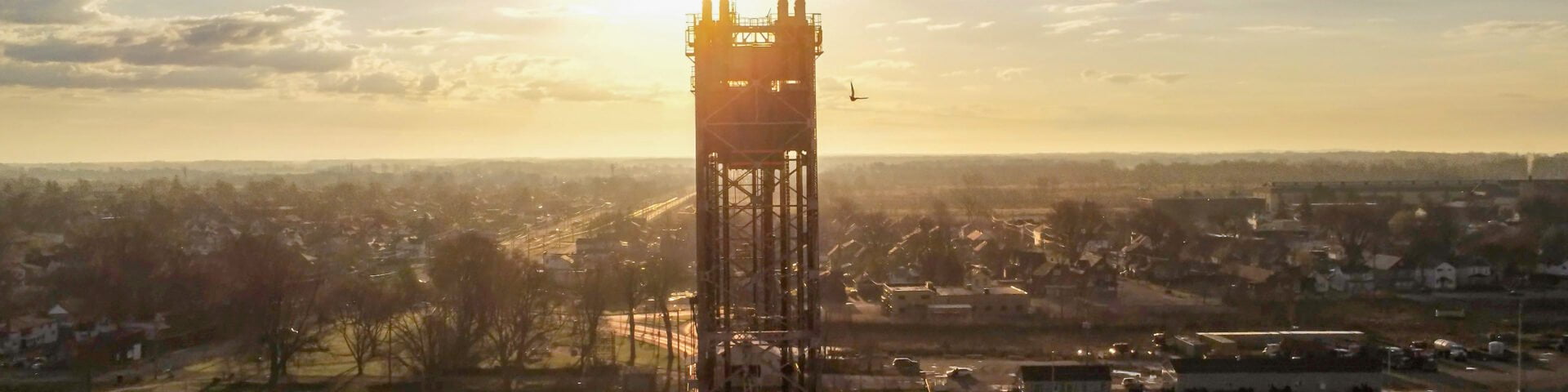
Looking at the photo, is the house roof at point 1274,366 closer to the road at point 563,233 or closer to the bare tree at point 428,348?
the bare tree at point 428,348

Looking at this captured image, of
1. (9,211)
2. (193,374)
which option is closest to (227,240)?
(193,374)

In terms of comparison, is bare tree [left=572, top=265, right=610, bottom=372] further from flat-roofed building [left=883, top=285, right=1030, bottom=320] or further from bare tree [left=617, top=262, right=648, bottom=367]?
flat-roofed building [left=883, top=285, right=1030, bottom=320]

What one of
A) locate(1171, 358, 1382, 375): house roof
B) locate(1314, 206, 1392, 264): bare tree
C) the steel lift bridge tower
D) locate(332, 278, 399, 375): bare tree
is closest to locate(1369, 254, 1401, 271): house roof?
locate(1314, 206, 1392, 264): bare tree

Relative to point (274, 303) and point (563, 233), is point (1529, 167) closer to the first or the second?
point (563, 233)

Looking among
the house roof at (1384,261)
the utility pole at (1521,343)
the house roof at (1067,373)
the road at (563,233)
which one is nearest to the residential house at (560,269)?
the road at (563,233)

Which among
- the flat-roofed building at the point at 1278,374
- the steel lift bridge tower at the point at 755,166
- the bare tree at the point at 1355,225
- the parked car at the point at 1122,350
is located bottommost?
the parked car at the point at 1122,350

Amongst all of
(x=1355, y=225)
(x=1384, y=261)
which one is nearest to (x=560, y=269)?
(x=1384, y=261)

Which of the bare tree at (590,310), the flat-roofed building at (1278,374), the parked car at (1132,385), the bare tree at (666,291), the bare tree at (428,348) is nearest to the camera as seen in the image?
the flat-roofed building at (1278,374)
